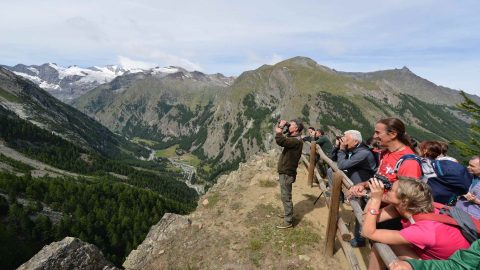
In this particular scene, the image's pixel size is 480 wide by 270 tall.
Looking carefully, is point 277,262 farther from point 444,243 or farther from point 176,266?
point 444,243

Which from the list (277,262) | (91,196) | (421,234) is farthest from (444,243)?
(91,196)

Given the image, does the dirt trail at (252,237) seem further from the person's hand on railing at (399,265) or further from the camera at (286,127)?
the person's hand on railing at (399,265)

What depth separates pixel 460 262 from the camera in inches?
191

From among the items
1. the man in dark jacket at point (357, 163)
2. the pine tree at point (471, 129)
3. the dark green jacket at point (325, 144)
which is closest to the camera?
the man in dark jacket at point (357, 163)

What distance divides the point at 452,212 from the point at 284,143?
7412mm

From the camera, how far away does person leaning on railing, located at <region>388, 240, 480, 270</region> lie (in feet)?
15.5

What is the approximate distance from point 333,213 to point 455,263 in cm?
580

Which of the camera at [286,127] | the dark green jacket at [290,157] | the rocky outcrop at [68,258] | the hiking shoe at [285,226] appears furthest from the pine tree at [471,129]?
the rocky outcrop at [68,258]

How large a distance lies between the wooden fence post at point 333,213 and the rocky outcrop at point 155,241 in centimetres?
664

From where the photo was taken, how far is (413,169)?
7.59 m

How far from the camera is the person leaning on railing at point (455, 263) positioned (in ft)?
15.5

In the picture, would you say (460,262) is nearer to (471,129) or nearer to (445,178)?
(445,178)

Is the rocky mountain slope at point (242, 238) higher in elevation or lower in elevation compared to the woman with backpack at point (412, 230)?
lower

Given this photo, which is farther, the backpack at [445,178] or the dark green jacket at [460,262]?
the backpack at [445,178]
